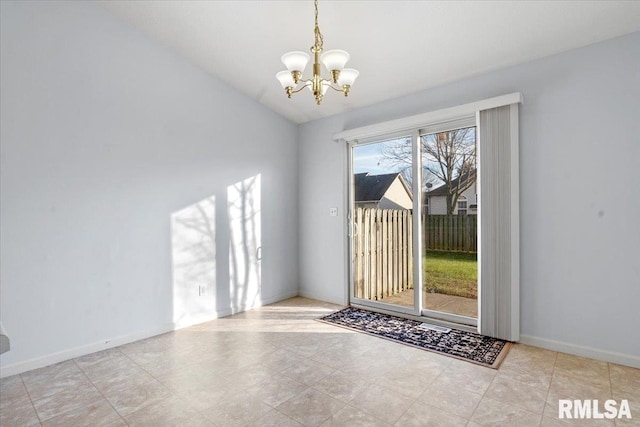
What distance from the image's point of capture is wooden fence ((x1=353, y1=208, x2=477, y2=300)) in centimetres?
361

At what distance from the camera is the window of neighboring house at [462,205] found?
3533mm

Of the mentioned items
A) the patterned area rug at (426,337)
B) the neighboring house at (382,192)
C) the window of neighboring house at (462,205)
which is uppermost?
the neighboring house at (382,192)

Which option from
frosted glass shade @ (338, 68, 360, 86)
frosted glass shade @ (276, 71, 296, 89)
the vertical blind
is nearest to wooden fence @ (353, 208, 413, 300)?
the vertical blind

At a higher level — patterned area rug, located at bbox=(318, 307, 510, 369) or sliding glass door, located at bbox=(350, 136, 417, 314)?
sliding glass door, located at bbox=(350, 136, 417, 314)

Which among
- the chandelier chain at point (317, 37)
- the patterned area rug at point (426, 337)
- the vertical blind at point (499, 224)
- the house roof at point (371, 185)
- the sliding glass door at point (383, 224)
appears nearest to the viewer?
the chandelier chain at point (317, 37)

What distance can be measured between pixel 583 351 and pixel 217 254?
3.75m

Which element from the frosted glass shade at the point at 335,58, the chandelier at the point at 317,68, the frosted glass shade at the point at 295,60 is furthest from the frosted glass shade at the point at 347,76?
the frosted glass shade at the point at 295,60

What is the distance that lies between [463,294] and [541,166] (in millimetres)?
1498

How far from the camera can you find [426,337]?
331 centimetres

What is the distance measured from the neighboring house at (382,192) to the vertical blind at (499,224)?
90 cm

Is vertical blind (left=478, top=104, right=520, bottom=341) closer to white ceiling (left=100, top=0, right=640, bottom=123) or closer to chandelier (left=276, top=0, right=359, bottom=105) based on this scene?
white ceiling (left=100, top=0, right=640, bottom=123)

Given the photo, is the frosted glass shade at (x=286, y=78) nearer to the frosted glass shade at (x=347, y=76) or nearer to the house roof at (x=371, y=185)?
the frosted glass shade at (x=347, y=76)

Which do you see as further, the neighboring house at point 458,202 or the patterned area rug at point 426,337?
the neighboring house at point 458,202

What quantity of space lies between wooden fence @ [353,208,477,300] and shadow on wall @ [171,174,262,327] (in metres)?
1.40
